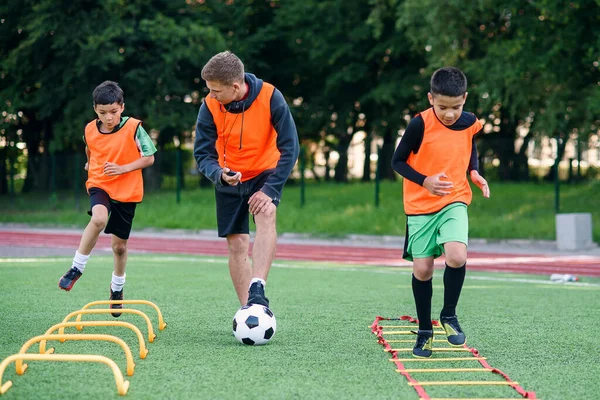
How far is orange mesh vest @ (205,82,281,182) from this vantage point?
630 centimetres

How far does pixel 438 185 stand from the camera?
5.54m

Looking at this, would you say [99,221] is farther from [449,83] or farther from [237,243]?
[449,83]

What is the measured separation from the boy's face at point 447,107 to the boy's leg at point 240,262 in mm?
1757

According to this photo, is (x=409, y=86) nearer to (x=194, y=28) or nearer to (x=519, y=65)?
(x=194, y=28)

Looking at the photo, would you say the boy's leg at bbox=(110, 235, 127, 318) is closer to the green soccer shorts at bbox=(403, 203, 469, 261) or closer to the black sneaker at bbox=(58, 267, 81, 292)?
the black sneaker at bbox=(58, 267, 81, 292)

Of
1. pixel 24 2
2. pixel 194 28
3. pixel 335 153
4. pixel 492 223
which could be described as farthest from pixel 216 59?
pixel 24 2

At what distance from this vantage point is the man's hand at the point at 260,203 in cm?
618

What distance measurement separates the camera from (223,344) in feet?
19.5

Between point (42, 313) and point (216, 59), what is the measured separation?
2803mm

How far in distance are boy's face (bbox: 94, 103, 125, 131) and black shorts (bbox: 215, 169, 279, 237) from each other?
1510mm

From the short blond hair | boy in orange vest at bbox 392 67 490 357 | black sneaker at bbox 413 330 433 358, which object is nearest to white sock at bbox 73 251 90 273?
the short blond hair

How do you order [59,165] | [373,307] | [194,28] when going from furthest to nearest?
[194,28], [59,165], [373,307]

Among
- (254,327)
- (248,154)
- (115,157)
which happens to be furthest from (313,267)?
(254,327)

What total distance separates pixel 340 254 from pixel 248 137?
1063 centimetres
